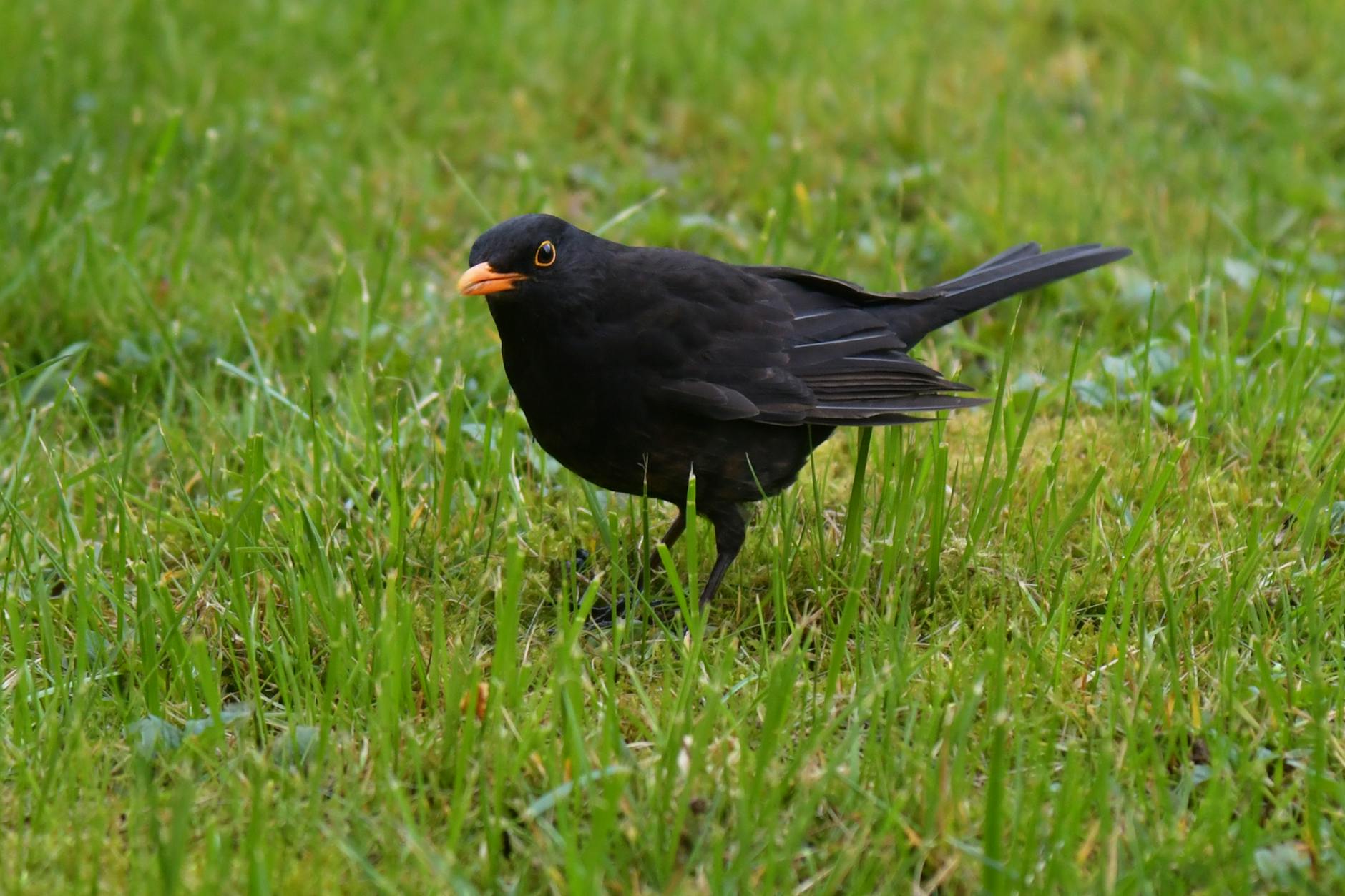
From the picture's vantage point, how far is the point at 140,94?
6453mm

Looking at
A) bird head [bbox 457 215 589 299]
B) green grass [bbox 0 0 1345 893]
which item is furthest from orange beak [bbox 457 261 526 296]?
green grass [bbox 0 0 1345 893]

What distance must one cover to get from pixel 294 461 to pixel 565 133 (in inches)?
116

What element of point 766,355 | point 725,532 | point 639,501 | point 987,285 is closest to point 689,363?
point 766,355

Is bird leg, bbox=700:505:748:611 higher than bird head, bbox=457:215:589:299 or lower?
lower

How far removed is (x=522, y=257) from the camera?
11.8ft

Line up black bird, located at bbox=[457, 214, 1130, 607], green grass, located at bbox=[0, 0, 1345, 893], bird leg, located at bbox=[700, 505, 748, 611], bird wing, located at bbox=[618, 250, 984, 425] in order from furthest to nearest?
bird leg, located at bbox=[700, 505, 748, 611] → bird wing, located at bbox=[618, 250, 984, 425] → black bird, located at bbox=[457, 214, 1130, 607] → green grass, located at bbox=[0, 0, 1345, 893]

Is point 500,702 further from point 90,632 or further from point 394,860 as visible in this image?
point 90,632

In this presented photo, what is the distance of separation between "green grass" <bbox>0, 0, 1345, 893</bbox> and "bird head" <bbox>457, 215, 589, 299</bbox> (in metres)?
0.33

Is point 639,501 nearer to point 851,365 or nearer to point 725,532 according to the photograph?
point 725,532

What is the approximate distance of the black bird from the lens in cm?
362

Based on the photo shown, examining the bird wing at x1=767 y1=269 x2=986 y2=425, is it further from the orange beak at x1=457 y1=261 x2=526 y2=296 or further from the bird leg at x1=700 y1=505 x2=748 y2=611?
the orange beak at x1=457 y1=261 x2=526 y2=296

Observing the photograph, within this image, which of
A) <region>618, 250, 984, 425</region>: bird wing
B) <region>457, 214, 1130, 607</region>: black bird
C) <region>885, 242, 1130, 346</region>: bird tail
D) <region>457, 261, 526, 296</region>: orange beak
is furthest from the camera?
<region>885, 242, 1130, 346</region>: bird tail

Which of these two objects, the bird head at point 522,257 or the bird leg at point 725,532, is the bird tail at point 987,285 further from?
the bird head at point 522,257

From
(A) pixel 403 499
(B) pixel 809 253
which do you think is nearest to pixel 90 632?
(A) pixel 403 499
